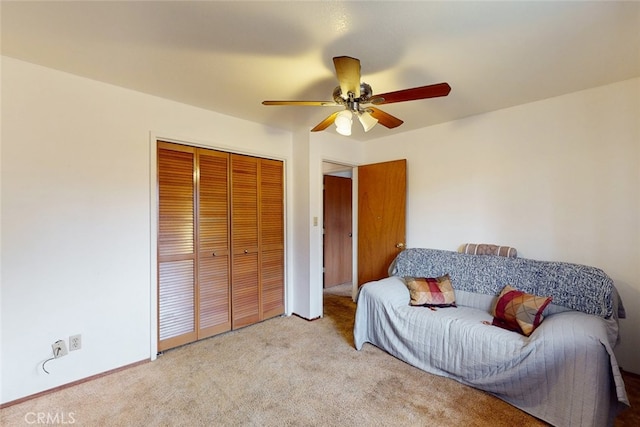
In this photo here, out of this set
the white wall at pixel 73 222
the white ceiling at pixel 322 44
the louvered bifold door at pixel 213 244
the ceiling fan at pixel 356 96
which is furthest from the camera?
the louvered bifold door at pixel 213 244

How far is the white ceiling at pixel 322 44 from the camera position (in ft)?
4.67

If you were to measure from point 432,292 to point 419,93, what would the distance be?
1.71 meters

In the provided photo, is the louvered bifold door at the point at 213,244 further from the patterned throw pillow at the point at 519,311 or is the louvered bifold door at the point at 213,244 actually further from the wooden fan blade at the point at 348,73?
the patterned throw pillow at the point at 519,311

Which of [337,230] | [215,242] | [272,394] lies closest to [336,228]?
[337,230]

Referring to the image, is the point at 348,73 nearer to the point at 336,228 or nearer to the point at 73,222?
the point at 73,222

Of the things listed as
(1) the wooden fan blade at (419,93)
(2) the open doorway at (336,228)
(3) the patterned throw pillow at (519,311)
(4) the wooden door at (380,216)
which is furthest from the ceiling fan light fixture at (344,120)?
(2) the open doorway at (336,228)

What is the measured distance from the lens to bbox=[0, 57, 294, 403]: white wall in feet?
6.14

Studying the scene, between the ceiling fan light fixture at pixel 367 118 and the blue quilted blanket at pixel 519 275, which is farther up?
the ceiling fan light fixture at pixel 367 118

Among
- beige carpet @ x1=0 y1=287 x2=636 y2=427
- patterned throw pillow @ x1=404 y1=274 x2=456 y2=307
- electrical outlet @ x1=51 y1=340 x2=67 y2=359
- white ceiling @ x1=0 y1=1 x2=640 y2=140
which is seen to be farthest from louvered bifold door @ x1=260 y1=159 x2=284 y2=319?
electrical outlet @ x1=51 y1=340 x2=67 y2=359

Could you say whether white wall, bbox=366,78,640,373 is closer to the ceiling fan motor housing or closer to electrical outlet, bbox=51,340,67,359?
the ceiling fan motor housing

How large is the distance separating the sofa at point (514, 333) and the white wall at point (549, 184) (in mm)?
306

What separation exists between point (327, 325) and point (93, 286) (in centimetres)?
218

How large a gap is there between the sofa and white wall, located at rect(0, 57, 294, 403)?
2018 millimetres

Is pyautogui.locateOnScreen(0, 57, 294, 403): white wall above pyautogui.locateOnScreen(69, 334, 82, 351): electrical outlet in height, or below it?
above
